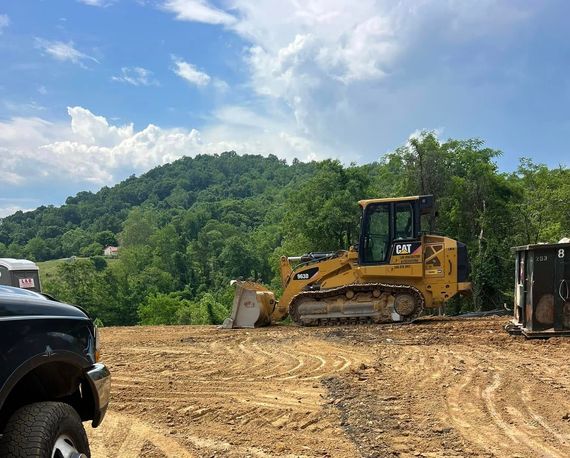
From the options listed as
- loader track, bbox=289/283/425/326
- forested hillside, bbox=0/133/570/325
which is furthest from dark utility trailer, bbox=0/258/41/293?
forested hillside, bbox=0/133/570/325

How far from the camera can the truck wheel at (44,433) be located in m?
2.78

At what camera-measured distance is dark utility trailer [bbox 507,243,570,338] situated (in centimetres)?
933

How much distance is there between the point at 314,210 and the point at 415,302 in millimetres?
23596

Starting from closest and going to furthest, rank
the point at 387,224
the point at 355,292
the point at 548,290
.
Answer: the point at 548,290, the point at 355,292, the point at 387,224

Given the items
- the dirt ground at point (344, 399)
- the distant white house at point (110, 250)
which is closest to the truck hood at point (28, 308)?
the dirt ground at point (344, 399)

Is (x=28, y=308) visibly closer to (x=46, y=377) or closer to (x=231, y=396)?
(x=46, y=377)

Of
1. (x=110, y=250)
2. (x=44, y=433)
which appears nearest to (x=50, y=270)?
(x=110, y=250)

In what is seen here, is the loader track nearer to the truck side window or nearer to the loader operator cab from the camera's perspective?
the loader operator cab

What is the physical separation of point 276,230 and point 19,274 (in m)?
69.9

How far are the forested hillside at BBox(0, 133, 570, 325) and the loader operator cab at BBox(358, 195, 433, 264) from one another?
10.2m

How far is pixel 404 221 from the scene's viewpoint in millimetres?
13828

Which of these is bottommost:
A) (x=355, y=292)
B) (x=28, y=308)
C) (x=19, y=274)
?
(x=355, y=292)

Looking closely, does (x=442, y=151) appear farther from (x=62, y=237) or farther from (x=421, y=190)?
(x=62, y=237)

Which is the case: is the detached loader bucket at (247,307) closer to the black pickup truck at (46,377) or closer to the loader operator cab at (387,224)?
the loader operator cab at (387,224)
